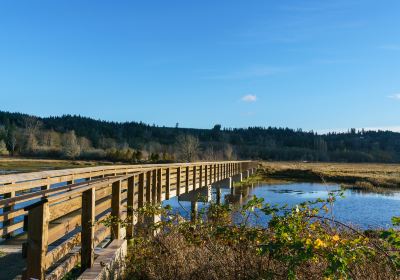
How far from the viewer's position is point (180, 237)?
658cm

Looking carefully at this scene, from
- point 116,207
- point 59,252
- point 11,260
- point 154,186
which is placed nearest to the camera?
point 59,252

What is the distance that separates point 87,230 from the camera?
16.9 feet

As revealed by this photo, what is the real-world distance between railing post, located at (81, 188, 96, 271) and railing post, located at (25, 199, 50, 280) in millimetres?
1491

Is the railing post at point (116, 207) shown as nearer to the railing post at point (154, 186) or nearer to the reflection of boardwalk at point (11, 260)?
the reflection of boardwalk at point (11, 260)

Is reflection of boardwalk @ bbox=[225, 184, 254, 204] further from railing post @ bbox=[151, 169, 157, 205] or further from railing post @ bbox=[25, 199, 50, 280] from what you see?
railing post @ bbox=[25, 199, 50, 280]

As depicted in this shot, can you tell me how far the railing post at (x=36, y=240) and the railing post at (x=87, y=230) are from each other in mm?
1491

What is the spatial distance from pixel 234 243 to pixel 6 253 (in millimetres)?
3338

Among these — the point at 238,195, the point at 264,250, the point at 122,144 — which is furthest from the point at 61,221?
the point at 122,144

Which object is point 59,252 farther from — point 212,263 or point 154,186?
point 154,186

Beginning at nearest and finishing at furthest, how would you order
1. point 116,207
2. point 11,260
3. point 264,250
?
point 264,250 → point 11,260 → point 116,207

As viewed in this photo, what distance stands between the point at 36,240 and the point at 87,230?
160cm

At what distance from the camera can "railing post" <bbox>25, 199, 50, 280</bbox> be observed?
3539 millimetres

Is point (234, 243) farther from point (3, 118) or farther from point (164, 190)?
point (3, 118)

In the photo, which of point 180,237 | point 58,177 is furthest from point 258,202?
point 58,177
